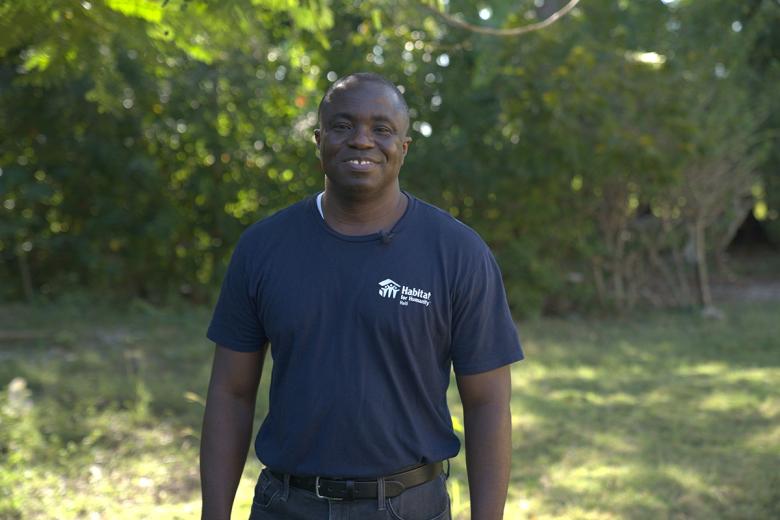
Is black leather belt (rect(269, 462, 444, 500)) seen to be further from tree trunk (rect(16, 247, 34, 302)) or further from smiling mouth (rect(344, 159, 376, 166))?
tree trunk (rect(16, 247, 34, 302))

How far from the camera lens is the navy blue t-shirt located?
2.33 metres

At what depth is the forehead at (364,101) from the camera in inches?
94.2

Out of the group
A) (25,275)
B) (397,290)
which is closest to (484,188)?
(25,275)

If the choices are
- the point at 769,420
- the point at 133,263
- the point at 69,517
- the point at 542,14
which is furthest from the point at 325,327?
the point at 542,14

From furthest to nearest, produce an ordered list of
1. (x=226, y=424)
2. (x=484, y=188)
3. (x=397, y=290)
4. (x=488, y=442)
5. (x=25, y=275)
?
(x=25, y=275)
(x=484, y=188)
(x=226, y=424)
(x=488, y=442)
(x=397, y=290)

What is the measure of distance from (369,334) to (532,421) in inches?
194

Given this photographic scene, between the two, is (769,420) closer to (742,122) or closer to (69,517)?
(69,517)

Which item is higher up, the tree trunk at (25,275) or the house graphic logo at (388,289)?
the house graphic logo at (388,289)

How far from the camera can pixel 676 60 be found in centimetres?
1134

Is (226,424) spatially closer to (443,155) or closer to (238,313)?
(238,313)

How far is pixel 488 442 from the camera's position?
2.43 m

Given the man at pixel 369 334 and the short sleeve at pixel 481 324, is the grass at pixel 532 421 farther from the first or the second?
the short sleeve at pixel 481 324

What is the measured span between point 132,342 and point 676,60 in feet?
22.2

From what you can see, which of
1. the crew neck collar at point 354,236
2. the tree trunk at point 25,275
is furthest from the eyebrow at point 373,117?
the tree trunk at point 25,275
